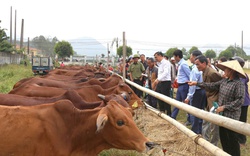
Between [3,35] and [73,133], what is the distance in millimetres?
31509

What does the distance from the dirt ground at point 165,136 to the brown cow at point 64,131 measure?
0.94m

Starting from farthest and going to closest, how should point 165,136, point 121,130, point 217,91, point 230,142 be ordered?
1. point 165,136
2. point 217,91
3. point 230,142
4. point 121,130

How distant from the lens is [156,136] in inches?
261

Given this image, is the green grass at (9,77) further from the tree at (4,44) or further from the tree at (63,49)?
the tree at (63,49)

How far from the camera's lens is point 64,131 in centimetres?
386

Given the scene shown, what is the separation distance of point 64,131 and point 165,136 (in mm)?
3202

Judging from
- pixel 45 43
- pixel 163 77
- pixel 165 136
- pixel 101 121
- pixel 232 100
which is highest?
pixel 45 43

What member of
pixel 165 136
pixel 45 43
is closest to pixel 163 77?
pixel 165 136

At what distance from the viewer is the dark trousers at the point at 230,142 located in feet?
14.6

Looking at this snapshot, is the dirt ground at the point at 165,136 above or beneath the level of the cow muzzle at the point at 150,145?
beneath

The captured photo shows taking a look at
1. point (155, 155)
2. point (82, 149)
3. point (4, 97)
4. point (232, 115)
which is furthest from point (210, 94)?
point (4, 97)

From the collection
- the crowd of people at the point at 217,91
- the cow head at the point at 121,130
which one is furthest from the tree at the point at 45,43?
the cow head at the point at 121,130

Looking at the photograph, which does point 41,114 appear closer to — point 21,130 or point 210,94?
point 21,130

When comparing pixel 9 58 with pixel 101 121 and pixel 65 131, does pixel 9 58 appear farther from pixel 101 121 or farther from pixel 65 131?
pixel 101 121
